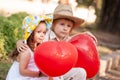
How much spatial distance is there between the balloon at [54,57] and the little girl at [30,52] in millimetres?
277

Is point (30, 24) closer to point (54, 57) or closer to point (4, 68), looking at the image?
point (54, 57)

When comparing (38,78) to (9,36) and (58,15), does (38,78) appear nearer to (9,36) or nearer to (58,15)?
(58,15)

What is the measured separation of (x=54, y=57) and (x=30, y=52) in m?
0.43

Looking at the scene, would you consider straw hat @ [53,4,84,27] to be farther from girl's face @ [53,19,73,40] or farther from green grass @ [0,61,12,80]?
green grass @ [0,61,12,80]

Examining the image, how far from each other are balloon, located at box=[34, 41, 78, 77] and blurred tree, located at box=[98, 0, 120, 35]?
17.9 metres

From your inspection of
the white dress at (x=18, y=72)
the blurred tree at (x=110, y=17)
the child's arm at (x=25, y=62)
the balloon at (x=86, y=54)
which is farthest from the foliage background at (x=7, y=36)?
the blurred tree at (x=110, y=17)

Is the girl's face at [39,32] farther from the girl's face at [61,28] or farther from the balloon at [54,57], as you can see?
the balloon at [54,57]

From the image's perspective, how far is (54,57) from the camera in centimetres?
370

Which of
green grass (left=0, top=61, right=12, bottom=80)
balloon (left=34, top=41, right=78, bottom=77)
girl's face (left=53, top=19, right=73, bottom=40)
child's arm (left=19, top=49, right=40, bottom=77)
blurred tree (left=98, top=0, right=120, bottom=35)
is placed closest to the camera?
balloon (left=34, top=41, right=78, bottom=77)

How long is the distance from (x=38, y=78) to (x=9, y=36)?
236cm

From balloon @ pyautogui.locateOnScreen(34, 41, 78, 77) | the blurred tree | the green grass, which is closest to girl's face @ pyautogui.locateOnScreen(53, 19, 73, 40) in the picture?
balloon @ pyautogui.locateOnScreen(34, 41, 78, 77)

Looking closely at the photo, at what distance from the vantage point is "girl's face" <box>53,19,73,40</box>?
4418 mm

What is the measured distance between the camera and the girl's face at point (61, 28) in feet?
14.5

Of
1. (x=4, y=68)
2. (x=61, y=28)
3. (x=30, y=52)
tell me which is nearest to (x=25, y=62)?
(x=30, y=52)
